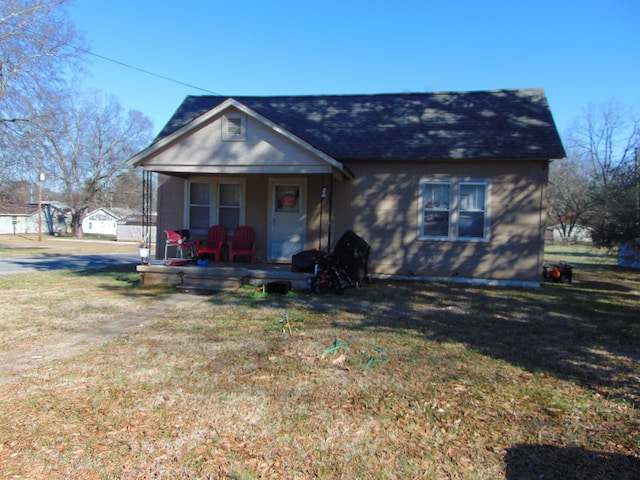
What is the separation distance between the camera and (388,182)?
458 inches

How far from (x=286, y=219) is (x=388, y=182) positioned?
2848 mm

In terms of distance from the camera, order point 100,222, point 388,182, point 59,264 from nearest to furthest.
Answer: point 388,182 < point 59,264 < point 100,222

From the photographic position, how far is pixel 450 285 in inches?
425

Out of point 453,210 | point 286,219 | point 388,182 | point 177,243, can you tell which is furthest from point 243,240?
point 453,210

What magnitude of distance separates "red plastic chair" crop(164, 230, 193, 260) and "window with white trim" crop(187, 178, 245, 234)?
2.02ft

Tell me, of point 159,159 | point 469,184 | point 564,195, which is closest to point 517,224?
point 469,184

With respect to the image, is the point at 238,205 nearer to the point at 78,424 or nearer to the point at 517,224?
the point at 517,224

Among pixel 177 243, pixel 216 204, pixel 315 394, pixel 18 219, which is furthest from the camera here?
pixel 18 219

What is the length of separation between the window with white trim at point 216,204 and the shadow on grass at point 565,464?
391 inches

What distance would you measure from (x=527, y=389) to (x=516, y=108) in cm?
1008

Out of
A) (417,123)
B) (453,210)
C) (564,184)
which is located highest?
(564,184)

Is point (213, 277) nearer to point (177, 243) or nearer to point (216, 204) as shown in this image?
point (177, 243)

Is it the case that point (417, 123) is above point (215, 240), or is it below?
above

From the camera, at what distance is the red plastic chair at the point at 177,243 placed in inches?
437
